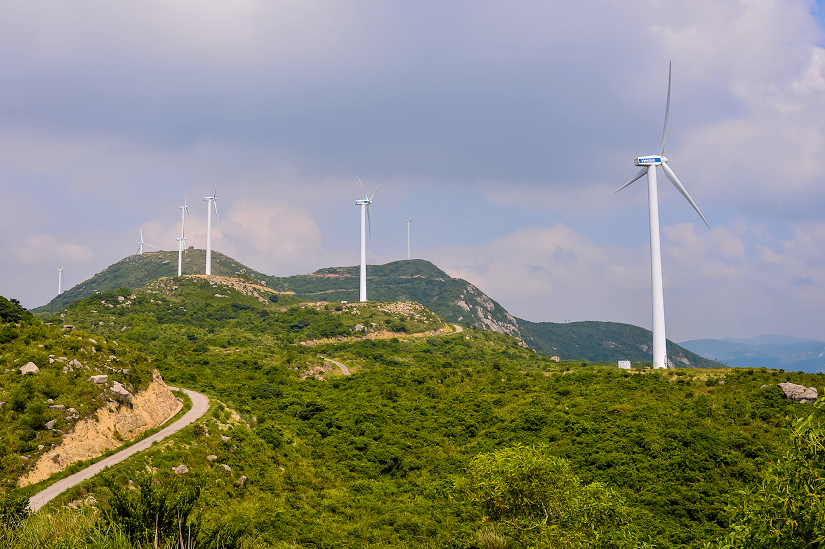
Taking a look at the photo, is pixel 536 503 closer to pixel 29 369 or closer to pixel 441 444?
pixel 441 444

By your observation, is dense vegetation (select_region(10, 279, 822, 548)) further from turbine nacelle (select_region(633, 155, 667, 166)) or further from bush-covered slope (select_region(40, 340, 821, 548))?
turbine nacelle (select_region(633, 155, 667, 166))

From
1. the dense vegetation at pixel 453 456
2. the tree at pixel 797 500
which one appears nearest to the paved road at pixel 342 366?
the dense vegetation at pixel 453 456

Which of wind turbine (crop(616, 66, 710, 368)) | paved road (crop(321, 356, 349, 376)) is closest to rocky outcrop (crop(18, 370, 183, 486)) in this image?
paved road (crop(321, 356, 349, 376))

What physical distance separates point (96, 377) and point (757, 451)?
64.0m

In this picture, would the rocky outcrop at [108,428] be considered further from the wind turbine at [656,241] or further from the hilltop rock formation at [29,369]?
the wind turbine at [656,241]

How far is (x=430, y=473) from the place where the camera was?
56.6 metres

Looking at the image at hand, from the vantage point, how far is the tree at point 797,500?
15.9m

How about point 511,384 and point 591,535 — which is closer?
point 591,535

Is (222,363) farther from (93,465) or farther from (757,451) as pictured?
(757,451)

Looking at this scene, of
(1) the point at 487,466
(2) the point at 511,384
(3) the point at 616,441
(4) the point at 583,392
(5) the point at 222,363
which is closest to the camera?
(1) the point at 487,466

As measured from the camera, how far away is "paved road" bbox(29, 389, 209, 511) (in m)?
33.1

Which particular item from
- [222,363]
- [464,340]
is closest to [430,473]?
[222,363]

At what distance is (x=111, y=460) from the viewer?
1594 inches

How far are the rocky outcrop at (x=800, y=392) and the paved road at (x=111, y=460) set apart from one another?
222 ft
